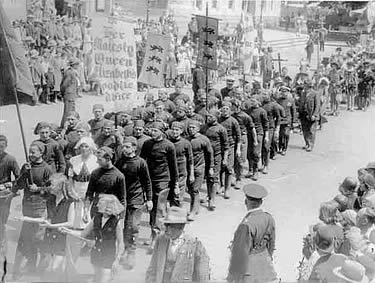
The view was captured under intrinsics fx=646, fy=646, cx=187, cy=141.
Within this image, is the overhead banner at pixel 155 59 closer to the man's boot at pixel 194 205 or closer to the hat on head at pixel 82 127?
the hat on head at pixel 82 127

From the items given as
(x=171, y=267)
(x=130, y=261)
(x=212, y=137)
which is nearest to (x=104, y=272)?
(x=130, y=261)

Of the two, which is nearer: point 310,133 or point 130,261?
point 130,261

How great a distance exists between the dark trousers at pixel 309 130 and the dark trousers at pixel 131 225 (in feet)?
16.0

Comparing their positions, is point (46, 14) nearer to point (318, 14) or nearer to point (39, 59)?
point (39, 59)

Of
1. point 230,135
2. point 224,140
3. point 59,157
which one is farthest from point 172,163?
point 230,135

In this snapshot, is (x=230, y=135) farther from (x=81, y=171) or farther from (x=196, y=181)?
(x=81, y=171)

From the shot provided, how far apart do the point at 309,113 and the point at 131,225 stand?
4877 millimetres

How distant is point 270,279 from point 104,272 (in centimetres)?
133

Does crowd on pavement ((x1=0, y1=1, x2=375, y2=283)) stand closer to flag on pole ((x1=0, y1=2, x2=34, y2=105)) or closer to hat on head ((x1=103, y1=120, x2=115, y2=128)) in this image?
hat on head ((x1=103, y1=120, x2=115, y2=128))

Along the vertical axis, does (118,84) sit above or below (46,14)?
below

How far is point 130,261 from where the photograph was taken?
5.49 m

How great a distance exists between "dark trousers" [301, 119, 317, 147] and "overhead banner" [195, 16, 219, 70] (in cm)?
233

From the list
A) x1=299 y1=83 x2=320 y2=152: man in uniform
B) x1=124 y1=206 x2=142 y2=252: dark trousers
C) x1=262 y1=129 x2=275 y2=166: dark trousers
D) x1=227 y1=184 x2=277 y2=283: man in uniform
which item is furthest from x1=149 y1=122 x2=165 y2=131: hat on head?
x1=299 y1=83 x2=320 y2=152: man in uniform

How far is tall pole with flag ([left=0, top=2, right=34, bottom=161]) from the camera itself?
5.05 metres
